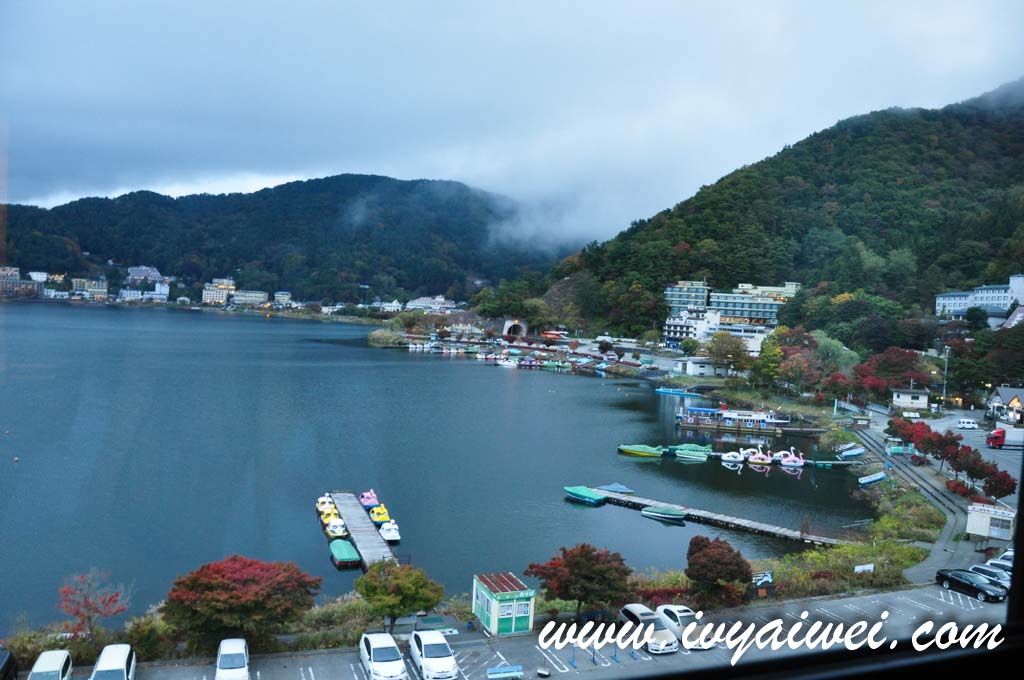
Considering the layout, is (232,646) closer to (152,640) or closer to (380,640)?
(152,640)

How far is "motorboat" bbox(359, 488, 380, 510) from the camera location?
4.32 meters

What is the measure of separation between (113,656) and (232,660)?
29 cm

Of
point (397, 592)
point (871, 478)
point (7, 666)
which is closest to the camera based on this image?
point (7, 666)

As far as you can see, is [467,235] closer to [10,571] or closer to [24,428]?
[24,428]

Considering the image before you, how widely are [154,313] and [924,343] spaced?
10.2 m

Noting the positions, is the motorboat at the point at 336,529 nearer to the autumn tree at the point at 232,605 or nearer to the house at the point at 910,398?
the autumn tree at the point at 232,605

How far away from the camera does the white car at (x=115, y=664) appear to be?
1.93 m

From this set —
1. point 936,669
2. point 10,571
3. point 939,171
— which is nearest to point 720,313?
point 939,171

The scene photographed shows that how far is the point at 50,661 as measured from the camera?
6.27ft

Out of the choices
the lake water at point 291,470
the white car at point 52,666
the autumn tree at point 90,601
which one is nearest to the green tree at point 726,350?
the lake water at point 291,470

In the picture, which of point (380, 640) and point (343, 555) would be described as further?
point (343, 555)

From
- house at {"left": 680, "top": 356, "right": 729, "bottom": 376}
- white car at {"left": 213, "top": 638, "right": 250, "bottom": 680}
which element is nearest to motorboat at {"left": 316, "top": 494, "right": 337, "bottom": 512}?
white car at {"left": 213, "top": 638, "right": 250, "bottom": 680}

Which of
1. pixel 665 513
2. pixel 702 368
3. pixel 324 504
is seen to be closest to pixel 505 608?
pixel 324 504

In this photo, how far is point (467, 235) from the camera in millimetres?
28188
